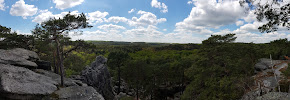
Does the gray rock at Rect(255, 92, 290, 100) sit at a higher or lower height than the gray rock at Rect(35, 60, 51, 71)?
higher

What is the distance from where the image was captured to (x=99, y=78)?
86.0 ft

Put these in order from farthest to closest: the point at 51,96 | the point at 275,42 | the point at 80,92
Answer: the point at 80,92 < the point at 51,96 < the point at 275,42

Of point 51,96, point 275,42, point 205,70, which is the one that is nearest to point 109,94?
point 51,96

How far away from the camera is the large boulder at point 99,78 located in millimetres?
24953

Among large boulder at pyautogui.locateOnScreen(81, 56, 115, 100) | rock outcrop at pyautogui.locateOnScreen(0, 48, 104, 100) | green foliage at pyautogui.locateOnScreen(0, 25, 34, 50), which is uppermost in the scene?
green foliage at pyautogui.locateOnScreen(0, 25, 34, 50)

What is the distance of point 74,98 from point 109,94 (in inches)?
606

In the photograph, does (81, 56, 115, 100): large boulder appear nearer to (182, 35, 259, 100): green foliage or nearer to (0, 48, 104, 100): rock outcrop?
(0, 48, 104, 100): rock outcrop

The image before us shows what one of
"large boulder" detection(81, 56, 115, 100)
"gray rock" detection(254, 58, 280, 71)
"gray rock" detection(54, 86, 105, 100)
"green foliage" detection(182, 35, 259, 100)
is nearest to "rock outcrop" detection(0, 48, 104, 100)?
"gray rock" detection(54, 86, 105, 100)

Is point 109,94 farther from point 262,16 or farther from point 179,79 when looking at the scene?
point 262,16

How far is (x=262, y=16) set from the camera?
8.44 metres

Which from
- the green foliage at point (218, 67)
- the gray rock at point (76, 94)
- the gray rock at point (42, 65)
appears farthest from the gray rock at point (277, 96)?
the gray rock at point (42, 65)

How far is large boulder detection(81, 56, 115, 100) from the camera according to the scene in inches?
982

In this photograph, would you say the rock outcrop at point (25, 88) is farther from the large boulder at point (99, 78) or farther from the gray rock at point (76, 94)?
the large boulder at point (99, 78)

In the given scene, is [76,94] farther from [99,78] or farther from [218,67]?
[218,67]
